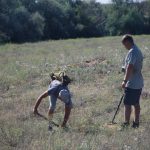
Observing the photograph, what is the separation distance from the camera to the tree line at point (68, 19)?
51.0 m

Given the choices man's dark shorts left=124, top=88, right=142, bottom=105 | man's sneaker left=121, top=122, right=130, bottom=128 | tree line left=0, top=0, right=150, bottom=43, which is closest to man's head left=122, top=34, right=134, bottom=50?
man's dark shorts left=124, top=88, right=142, bottom=105

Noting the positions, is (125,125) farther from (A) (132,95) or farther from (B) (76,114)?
(B) (76,114)

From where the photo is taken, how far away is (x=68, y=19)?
207 ft

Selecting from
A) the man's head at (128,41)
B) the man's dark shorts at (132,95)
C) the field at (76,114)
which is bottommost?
the field at (76,114)

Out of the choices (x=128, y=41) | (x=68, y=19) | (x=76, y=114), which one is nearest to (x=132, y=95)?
(x=128, y=41)

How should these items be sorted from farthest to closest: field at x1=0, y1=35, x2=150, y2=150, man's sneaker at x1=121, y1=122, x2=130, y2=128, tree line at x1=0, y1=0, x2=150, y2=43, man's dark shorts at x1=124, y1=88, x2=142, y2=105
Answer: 1. tree line at x1=0, y1=0, x2=150, y2=43
2. man's dark shorts at x1=124, y1=88, x2=142, y2=105
3. man's sneaker at x1=121, y1=122, x2=130, y2=128
4. field at x1=0, y1=35, x2=150, y2=150

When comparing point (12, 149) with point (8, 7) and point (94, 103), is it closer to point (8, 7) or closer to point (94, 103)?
point (94, 103)

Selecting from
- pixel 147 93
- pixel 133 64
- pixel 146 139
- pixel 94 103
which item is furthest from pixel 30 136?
pixel 147 93

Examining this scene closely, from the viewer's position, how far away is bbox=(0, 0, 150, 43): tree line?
50969 mm

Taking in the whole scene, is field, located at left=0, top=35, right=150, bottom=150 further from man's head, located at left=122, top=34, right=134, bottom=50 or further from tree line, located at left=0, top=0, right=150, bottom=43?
tree line, located at left=0, top=0, right=150, bottom=43

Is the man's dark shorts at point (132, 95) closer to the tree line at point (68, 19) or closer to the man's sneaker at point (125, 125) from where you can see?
the man's sneaker at point (125, 125)

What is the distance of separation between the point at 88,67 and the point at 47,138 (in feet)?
38.2

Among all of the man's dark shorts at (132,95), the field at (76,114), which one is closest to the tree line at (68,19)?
the field at (76,114)

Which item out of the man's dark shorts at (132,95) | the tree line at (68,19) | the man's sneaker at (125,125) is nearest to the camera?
the man's sneaker at (125,125)
